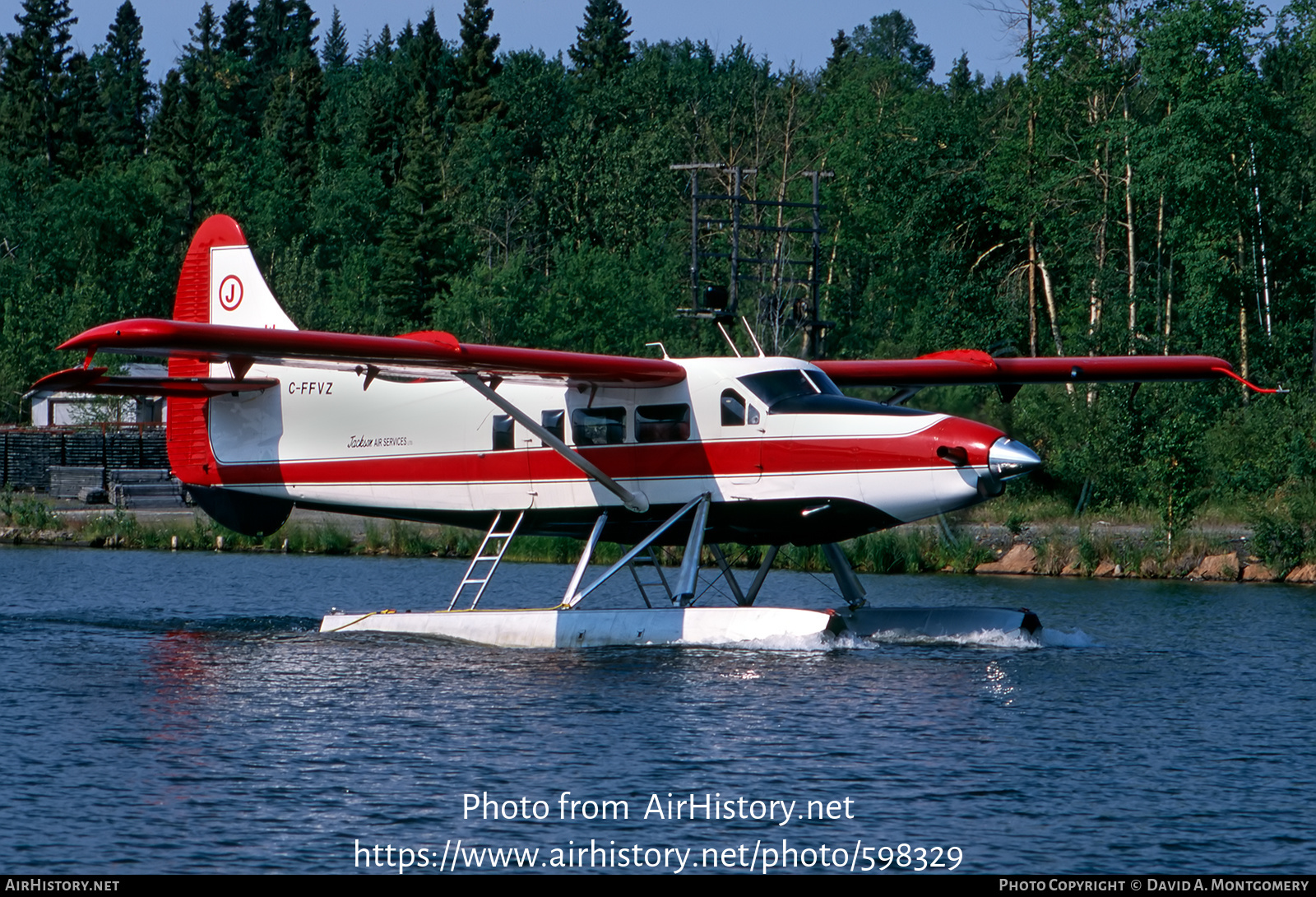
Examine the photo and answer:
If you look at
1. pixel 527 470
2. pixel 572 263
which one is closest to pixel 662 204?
pixel 572 263

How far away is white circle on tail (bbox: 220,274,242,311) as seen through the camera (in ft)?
64.8

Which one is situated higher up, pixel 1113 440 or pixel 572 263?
pixel 572 263

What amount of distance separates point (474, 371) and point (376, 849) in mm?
7557

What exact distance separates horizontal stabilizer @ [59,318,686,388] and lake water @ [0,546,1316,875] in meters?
3.05

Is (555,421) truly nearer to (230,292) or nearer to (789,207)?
(230,292)

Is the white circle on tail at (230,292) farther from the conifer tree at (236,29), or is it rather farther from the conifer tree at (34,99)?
the conifer tree at (236,29)

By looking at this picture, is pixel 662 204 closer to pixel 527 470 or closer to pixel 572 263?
pixel 572 263

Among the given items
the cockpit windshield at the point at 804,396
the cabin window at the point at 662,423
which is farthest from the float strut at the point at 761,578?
the cockpit windshield at the point at 804,396

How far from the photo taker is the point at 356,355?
49.6 feet

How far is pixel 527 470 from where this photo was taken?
1769 cm

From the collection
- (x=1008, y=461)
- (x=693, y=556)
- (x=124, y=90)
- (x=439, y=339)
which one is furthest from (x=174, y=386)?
(x=124, y=90)

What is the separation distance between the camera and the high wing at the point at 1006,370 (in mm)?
18906

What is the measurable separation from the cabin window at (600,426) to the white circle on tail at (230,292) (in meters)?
5.29

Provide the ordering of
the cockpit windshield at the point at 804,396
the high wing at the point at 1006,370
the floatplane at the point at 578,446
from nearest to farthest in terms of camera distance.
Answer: the floatplane at the point at 578,446 < the cockpit windshield at the point at 804,396 < the high wing at the point at 1006,370
